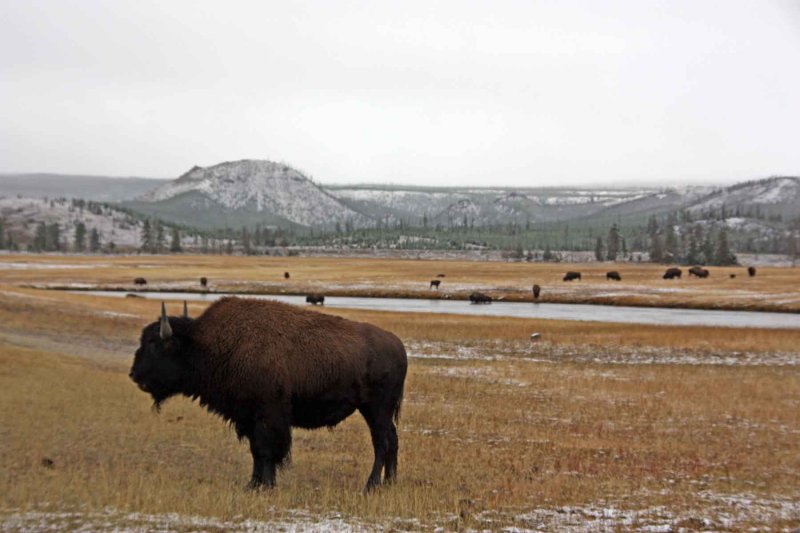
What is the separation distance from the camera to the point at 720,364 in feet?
91.5

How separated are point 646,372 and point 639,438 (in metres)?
10.8

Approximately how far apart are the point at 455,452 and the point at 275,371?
4.67 m

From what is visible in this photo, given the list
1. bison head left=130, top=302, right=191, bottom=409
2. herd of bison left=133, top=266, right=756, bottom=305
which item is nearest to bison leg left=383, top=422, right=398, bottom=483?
bison head left=130, top=302, right=191, bottom=409

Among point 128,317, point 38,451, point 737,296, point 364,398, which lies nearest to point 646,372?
point 364,398

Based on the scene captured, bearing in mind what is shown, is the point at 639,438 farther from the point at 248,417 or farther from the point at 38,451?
the point at 38,451

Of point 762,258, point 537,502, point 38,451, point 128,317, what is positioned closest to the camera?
point 537,502

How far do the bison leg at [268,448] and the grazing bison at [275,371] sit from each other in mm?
15

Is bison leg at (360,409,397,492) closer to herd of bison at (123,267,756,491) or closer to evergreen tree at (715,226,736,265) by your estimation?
herd of bison at (123,267,756,491)

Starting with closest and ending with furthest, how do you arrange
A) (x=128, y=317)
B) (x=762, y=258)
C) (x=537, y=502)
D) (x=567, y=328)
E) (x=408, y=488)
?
(x=537, y=502), (x=408, y=488), (x=128, y=317), (x=567, y=328), (x=762, y=258)

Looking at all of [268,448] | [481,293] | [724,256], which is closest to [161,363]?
[268,448]

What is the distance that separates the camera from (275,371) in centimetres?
1070

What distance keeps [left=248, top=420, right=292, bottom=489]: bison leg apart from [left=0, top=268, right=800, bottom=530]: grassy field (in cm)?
45

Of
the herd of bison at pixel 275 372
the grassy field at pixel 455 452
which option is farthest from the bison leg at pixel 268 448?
the grassy field at pixel 455 452

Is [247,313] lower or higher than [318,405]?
higher
